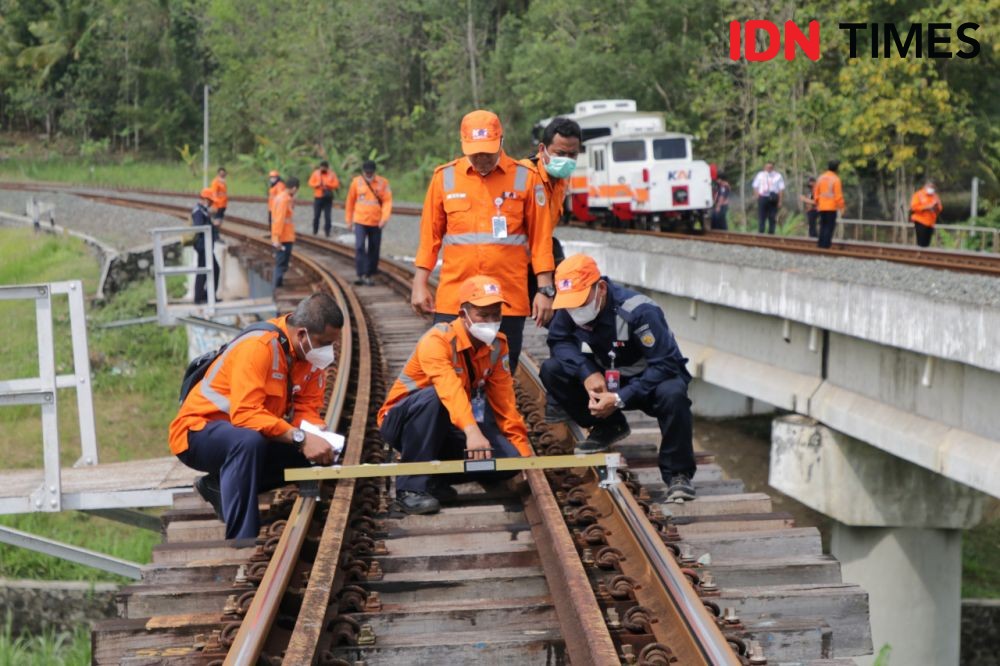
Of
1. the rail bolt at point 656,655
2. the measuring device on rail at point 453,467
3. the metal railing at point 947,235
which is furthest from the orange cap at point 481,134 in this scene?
the metal railing at point 947,235

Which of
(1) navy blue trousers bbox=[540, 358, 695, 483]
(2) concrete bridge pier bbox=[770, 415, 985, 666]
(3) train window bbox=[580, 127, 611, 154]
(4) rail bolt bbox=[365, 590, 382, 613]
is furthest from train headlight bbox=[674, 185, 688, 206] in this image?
(4) rail bolt bbox=[365, 590, 382, 613]

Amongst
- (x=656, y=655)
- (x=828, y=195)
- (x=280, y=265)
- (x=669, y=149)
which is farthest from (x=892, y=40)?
(x=656, y=655)

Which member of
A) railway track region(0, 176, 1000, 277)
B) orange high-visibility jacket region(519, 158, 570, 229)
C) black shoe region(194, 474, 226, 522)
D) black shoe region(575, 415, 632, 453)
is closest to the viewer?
black shoe region(194, 474, 226, 522)

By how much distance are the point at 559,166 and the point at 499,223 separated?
0.51 m

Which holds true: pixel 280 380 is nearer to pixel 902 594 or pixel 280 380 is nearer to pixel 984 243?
pixel 902 594

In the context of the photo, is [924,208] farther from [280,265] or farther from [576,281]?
[576,281]

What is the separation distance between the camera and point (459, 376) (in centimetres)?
618

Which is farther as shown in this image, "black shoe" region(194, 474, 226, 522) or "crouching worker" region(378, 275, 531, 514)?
"black shoe" region(194, 474, 226, 522)

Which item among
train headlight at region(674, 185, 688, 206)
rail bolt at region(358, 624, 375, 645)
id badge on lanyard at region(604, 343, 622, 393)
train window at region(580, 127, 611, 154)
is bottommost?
rail bolt at region(358, 624, 375, 645)

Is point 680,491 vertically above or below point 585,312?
below

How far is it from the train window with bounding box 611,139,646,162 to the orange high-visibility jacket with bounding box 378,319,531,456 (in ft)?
73.8

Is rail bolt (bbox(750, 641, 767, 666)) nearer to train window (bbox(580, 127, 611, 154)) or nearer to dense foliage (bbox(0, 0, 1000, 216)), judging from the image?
dense foliage (bbox(0, 0, 1000, 216))

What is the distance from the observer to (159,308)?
55.0 feet

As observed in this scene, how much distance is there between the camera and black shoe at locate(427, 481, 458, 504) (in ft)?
20.5
